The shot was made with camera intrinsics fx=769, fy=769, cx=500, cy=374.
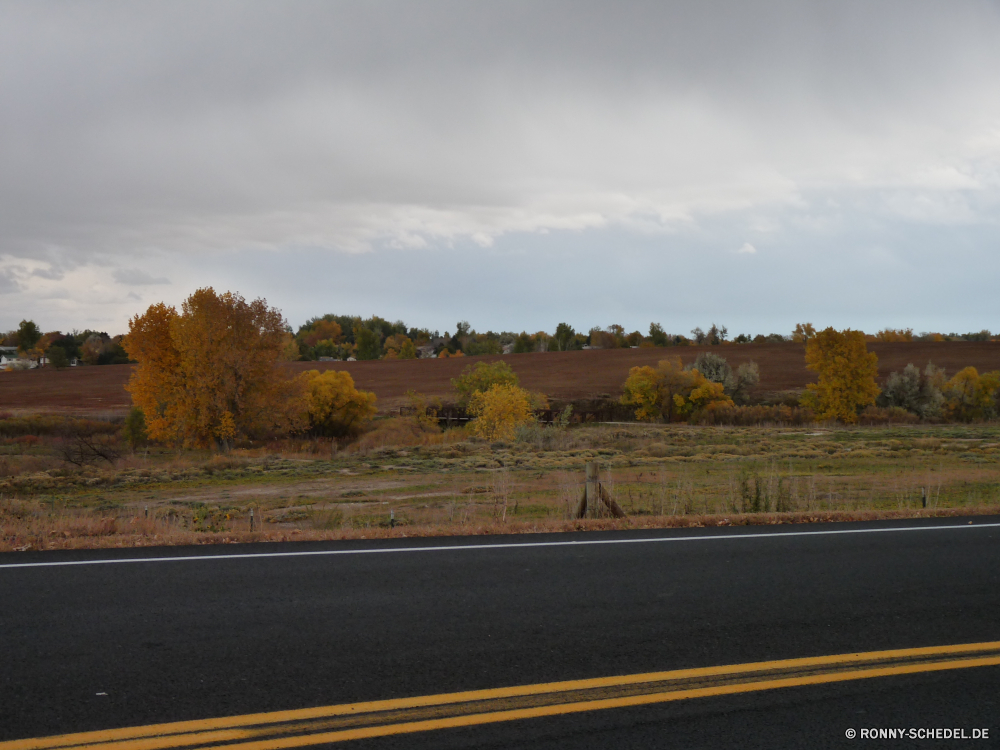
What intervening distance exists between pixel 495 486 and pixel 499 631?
55.9ft

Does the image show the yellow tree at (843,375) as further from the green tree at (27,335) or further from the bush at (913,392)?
the green tree at (27,335)

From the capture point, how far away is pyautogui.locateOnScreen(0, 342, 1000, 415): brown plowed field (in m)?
79.6

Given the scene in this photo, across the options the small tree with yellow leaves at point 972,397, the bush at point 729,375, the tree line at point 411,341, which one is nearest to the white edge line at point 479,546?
the small tree with yellow leaves at point 972,397

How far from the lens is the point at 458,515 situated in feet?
48.7

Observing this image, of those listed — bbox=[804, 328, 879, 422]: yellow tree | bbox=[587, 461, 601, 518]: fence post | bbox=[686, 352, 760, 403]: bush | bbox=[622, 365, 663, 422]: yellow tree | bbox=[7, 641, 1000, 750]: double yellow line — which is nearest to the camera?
bbox=[7, 641, 1000, 750]: double yellow line

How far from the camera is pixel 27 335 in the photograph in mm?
129000

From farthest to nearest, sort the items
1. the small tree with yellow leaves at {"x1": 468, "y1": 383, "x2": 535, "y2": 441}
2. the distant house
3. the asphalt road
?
1. the distant house
2. the small tree with yellow leaves at {"x1": 468, "y1": 383, "x2": 535, "y2": 441}
3. the asphalt road

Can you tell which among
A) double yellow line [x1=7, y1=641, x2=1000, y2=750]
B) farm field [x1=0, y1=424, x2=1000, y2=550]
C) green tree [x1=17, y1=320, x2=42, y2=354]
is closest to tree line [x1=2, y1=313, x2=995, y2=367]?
green tree [x1=17, y1=320, x2=42, y2=354]

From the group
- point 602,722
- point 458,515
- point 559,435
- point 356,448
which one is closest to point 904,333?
point 559,435

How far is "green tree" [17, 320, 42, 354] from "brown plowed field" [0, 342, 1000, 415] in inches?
950

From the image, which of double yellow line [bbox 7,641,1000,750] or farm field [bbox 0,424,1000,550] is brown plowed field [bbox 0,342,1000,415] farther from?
double yellow line [bbox 7,641,1000,750]

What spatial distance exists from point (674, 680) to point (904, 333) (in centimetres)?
15348

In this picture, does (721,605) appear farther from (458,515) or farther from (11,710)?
(458,515)

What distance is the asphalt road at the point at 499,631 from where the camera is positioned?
14.0 feet
